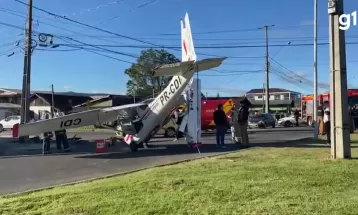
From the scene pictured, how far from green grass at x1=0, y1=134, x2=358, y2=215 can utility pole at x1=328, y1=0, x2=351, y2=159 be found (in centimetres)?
182

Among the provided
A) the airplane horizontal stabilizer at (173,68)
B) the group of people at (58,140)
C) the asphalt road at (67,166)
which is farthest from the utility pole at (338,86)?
the group of people at (58,140)

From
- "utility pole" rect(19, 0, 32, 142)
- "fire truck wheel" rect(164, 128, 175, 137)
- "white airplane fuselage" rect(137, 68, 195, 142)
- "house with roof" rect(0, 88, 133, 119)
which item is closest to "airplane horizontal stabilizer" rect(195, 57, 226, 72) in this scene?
"white airplane fuselage" rect(137, 68, 195, 142)

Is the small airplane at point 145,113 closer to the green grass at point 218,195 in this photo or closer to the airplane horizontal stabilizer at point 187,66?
the airplane horizontal stabilizer at point 187,66

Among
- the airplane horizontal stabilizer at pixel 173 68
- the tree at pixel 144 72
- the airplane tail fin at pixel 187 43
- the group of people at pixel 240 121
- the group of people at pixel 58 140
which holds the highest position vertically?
the tree at pixel 144 72

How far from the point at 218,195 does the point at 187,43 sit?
11.9 metres

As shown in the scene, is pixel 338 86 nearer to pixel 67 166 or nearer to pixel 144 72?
pixel 67 166

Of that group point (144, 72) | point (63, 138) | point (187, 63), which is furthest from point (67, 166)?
point (144, 72)

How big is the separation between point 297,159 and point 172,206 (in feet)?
19.7

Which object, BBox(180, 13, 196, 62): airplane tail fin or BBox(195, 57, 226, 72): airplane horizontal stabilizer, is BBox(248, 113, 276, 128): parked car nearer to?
BBox(180, 13, 196, 62): airplane tail fin

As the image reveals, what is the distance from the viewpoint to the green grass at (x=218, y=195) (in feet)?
20.5

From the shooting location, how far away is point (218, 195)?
7043 millimetres

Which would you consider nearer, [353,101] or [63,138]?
[63,138]

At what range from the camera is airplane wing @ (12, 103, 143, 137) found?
1709 centimetres

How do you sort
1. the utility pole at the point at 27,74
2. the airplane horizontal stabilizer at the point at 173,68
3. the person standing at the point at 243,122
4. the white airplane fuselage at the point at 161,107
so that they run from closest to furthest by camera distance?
the airplane horizontal stabilizer at the point at 173,68
the person standing at the point at 243,122
the white airplane fuselage at the point at 161,107
the utility pole at the point at 27,74
